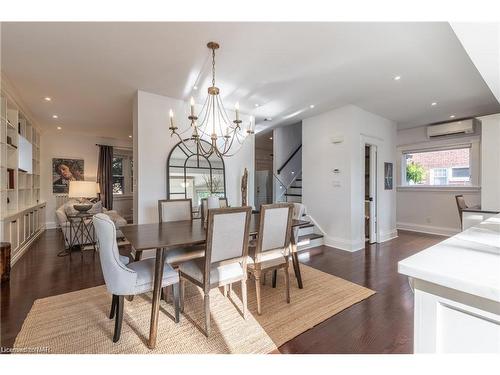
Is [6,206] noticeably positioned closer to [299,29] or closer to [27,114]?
[27,114]

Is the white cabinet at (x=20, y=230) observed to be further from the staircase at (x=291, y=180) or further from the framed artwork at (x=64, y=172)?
the staircase at (x=291, y=180)

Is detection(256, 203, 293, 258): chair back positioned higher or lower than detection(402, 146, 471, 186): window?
lower

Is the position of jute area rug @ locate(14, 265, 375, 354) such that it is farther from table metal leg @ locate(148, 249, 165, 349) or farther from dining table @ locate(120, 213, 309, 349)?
dining table @ locate(120, 213, 309, 349)

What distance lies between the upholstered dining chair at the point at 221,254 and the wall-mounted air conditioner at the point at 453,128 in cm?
564

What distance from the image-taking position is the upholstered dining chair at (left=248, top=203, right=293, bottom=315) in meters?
2.22

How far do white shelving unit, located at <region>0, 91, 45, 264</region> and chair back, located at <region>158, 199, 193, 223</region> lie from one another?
2.16 metres

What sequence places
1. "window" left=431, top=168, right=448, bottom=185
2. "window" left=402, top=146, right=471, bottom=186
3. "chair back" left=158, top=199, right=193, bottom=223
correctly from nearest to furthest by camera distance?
"chair back" left=158, top=199, right=193, bottom=223 < "window" left=402, top=146, right=471, bottom=186 < "window" left=431, top=168, right=448, bottom=185

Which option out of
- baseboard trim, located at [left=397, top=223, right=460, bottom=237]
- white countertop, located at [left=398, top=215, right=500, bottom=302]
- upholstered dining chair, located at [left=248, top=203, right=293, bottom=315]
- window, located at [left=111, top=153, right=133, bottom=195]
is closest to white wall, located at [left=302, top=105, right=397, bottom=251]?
baseboard trim, located at [left=397, top=223, right=460, bottom=237]

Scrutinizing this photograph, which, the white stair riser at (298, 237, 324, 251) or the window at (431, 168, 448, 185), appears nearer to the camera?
the white stair riser at (298, 237, 324, 251)

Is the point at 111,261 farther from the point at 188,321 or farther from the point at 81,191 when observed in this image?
the point at 81,191

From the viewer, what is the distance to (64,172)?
21.3 feet

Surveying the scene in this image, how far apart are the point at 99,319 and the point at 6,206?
3.14 m

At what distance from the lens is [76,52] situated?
2516mm
